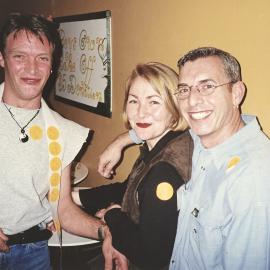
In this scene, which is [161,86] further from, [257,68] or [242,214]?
[242,214]

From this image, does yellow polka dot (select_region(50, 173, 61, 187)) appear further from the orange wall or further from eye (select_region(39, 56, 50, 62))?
the orange wall

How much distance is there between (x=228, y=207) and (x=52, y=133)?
45.9 inches

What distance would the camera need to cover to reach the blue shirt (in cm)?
115

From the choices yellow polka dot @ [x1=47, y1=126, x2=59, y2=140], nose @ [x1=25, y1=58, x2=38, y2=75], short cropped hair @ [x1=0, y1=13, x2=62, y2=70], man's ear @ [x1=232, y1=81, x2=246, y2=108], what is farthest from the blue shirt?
short cropped hair @ [x1=0, y1=13, x2=62, y2=70]

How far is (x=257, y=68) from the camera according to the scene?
1.59m

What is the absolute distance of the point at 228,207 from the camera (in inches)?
48.8

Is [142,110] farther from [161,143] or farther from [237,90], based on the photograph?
[237,90]

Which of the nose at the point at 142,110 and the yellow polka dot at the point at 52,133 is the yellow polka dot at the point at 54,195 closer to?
the yellow polka dot at the point at 52,133

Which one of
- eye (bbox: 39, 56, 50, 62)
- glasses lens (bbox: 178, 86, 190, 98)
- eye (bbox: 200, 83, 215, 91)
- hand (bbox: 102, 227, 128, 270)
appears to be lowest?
hand (bbox: 102, 227, 128, 270)

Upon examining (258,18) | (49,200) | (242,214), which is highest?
(258,18)

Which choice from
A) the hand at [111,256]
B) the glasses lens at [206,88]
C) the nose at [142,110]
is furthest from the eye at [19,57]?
the hand at [111,256]

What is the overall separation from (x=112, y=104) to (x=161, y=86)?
1.29 meters

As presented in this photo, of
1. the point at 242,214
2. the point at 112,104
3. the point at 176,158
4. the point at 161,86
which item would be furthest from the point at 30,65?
the point at 242,214

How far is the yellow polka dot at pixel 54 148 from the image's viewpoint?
188cm
